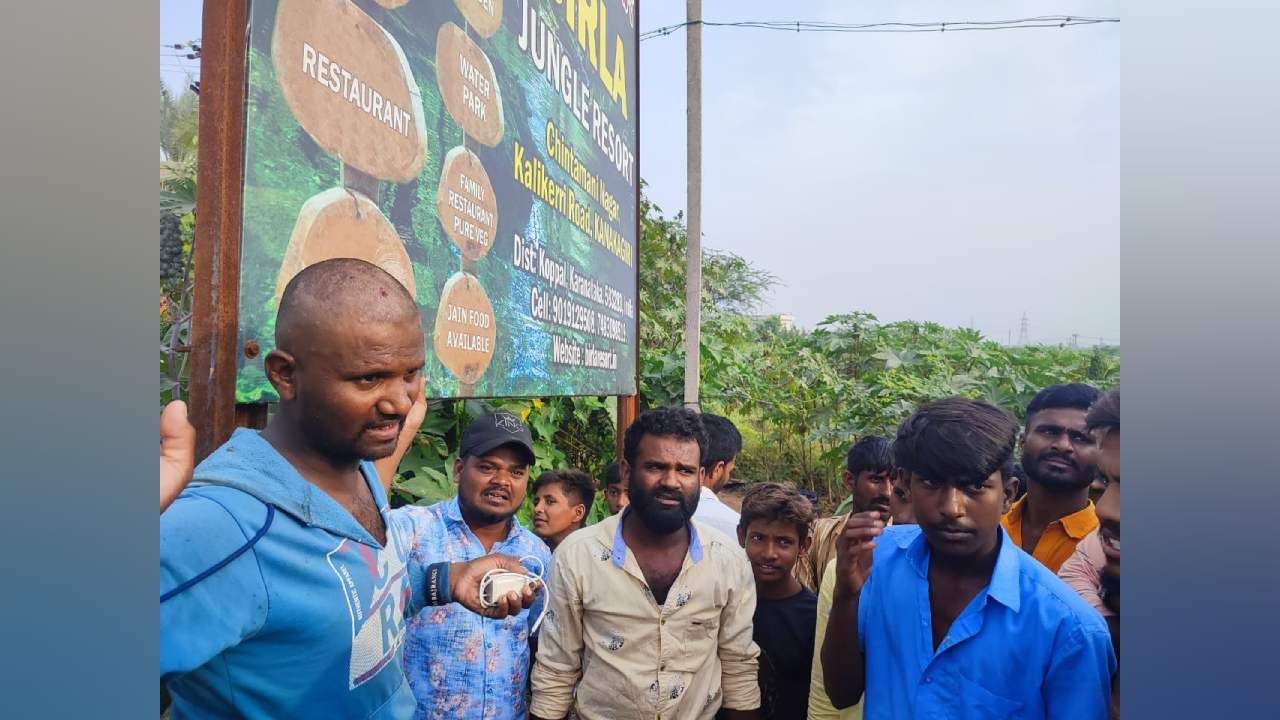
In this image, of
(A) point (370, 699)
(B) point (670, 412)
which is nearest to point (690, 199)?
(B) point (670, 412)

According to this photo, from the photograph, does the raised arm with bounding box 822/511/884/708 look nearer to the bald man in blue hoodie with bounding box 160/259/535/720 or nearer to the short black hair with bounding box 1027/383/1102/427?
the short black hair with bounding box 1027/383/1102/427

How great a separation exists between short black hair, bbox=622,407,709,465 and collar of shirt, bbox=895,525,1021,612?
3.04ft

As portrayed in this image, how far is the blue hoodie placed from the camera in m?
1.08

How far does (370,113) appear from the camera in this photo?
1926 millimetres

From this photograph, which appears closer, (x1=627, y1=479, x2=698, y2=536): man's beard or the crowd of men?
the crowd of men

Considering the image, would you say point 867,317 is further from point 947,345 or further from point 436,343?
point 436,343

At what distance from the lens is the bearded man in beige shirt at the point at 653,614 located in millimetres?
2576

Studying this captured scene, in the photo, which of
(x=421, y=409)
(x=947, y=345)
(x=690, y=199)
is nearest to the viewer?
(x=421, y=409)

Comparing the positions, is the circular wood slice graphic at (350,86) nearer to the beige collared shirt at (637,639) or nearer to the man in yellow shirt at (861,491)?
the beige collared shirt at (637,639)

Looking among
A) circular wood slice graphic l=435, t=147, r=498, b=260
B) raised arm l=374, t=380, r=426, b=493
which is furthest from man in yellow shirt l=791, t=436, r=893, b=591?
raised arm l=374, t=380, r=426, b=493

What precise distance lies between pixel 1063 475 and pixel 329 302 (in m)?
2.60

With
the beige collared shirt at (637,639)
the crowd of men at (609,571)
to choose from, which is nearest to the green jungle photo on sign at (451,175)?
the crowd of men at (609,571)

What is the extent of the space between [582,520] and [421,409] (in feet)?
7.85
